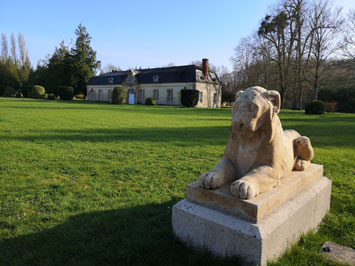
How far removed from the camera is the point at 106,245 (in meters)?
2.50

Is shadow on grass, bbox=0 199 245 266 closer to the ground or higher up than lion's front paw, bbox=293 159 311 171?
closer to the ground

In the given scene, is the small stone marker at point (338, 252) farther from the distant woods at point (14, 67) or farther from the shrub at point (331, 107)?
the distant woods at point (14, 67)

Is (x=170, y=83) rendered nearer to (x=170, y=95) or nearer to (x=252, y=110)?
(x=170, y=95)

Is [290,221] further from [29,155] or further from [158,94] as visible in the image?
[158,94]

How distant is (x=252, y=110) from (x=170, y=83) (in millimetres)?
38259

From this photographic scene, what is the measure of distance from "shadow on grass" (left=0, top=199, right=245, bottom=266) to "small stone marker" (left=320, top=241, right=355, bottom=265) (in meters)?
1.03

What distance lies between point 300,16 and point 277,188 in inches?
1337

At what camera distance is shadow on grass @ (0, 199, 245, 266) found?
7.36ft

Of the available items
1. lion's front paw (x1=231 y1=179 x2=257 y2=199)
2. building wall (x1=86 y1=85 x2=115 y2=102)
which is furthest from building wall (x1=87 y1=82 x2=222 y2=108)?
lion's front paw (x1=231 y1=179 x2=257 y2=199)

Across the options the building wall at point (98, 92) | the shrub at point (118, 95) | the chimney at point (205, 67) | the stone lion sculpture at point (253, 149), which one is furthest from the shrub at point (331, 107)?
the building wall at point (98, 92)

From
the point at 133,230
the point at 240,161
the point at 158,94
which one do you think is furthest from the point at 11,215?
the point at 158,94

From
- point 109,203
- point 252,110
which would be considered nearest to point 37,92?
point 109,203

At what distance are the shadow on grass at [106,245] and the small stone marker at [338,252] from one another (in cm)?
103

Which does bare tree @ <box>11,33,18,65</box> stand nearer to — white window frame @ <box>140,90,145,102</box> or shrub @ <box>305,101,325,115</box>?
white window frame @ <box>140,90,145,102</box>
